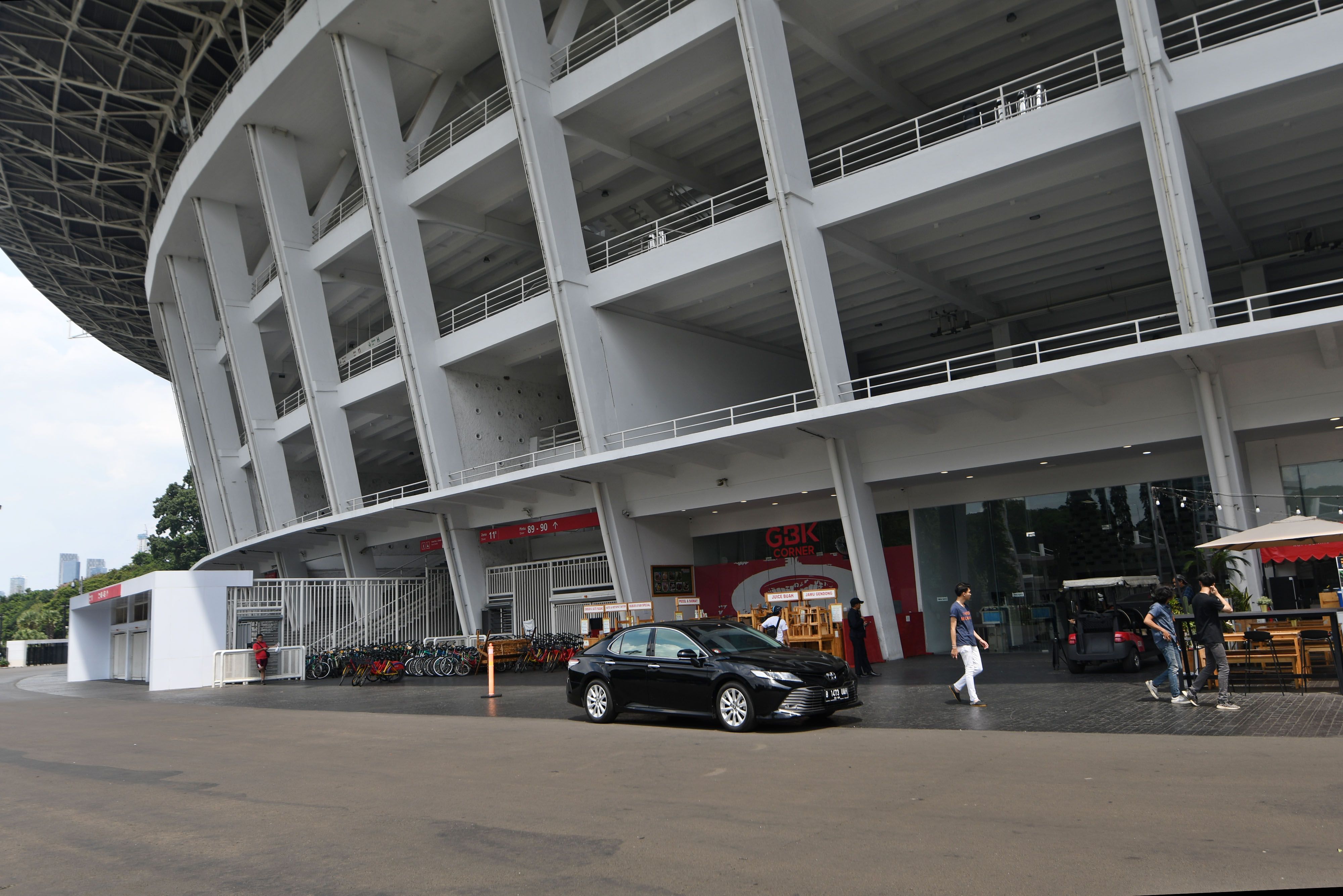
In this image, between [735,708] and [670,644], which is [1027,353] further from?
[735,708]

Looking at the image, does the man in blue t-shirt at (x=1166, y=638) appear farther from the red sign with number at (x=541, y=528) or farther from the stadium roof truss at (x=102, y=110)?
the stadium roof truss at (x=102, y=110)

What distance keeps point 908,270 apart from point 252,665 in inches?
860

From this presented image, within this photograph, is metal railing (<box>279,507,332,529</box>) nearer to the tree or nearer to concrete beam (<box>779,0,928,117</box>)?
concrete beam (<box>779,0,928,117</box>)

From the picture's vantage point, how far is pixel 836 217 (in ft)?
64.3

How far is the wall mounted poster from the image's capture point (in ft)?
87.2

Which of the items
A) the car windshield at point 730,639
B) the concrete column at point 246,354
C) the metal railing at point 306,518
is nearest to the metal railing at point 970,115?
the car windshield at point 730,639

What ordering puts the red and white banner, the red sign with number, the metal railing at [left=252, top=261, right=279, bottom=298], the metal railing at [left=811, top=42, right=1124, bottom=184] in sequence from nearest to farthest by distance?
1. the metal railing at [left=811, top=42, right=1124, bottom=184]
2. the red sign with number
3. the red and white banner
4. the metal railing at [left=252, top=261, right=279, bottom=298]

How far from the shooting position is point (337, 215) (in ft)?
108

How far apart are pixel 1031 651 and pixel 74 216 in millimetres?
44621

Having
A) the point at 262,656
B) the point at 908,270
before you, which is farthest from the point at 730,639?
the point at 262,656

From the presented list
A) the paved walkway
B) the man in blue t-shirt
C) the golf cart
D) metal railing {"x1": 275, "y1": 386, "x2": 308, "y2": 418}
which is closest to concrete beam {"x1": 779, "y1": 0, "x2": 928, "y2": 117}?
the golf cart

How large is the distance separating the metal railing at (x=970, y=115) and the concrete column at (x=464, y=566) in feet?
51.3

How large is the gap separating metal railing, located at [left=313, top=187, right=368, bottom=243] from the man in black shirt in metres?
27.3

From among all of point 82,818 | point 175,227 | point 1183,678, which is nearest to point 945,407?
point 1183,678
